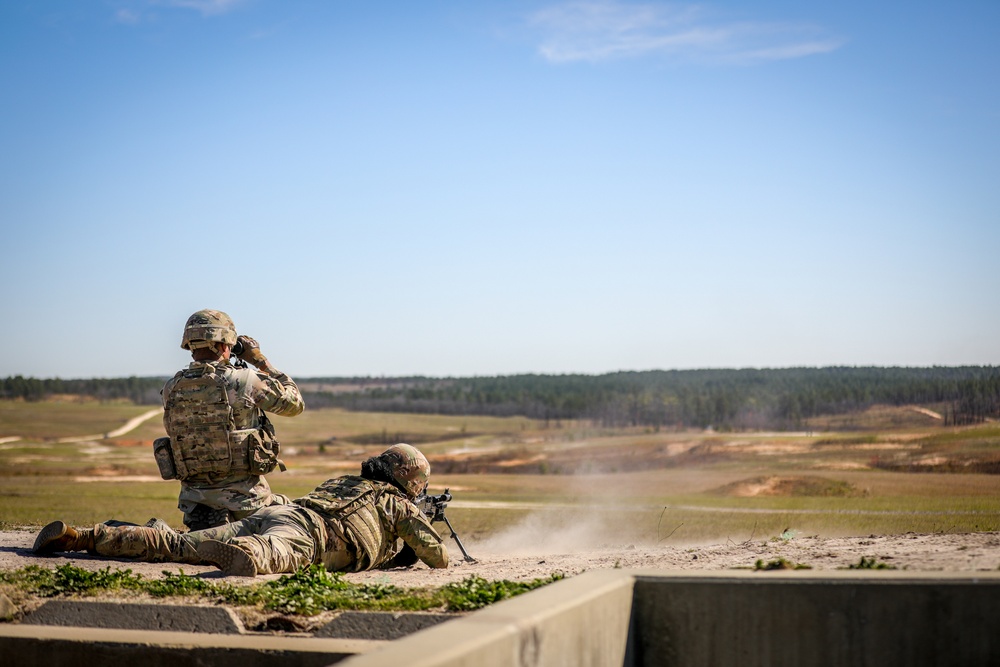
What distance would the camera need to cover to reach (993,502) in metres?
14.6

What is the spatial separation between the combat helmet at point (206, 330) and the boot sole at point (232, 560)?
2.69 meters

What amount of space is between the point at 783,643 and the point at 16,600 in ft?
17.1

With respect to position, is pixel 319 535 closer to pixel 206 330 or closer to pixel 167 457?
pixel 167 457

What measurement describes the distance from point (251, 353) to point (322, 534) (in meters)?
2.50

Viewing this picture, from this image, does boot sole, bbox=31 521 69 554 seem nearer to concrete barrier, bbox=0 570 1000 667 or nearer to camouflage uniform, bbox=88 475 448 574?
camouflage uniform, bbox=88 475 448 574

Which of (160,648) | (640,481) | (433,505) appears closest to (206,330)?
(433,505)

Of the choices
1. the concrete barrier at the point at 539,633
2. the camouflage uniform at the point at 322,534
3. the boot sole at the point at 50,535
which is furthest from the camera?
the boot sole at the point at 50,535

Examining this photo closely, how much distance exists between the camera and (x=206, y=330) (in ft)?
35.1

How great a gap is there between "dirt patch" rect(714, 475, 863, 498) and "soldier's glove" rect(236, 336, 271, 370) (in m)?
9.90

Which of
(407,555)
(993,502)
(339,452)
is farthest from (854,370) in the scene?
(407,555)

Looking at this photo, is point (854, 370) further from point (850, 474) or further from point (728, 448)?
point (850, 474)

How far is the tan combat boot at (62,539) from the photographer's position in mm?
9427

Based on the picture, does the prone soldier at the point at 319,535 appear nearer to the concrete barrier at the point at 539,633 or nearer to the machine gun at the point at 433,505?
the machine gun at the point at 433,505

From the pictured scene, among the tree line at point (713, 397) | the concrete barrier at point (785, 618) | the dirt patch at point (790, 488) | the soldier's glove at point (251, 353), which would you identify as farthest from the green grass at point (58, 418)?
the concrete barrier at point (785, 618)
